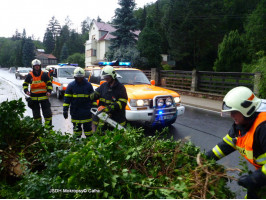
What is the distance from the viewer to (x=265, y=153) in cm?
205

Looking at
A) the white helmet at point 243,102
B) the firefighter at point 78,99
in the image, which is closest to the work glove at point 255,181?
the white helmet at point 243,102

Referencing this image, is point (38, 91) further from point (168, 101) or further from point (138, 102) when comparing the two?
point (168, 101)

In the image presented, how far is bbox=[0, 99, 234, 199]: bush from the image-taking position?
6.00 ft

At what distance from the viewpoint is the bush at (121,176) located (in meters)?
1.83

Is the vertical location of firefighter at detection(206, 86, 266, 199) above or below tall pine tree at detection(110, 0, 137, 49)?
below

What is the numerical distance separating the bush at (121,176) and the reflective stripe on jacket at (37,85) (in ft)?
14.4

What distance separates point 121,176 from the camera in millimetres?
1925

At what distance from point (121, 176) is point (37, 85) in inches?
211

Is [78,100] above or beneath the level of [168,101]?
above

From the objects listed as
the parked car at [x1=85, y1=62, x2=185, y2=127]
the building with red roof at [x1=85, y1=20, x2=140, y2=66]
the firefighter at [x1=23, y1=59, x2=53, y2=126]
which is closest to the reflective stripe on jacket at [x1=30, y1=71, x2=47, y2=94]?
the firefighter at [x1=23, y1=59, x2=53, y2=126]

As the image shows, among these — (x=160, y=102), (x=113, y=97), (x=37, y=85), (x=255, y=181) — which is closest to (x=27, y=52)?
(x=37, y=85)

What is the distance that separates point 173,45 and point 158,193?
1591 inches

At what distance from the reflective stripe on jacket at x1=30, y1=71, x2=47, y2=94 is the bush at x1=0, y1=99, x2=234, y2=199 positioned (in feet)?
14.4

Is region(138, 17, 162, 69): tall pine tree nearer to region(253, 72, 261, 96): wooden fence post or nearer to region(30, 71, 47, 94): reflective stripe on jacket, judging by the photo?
region(253, 72, 261, 96): wooden fence post
